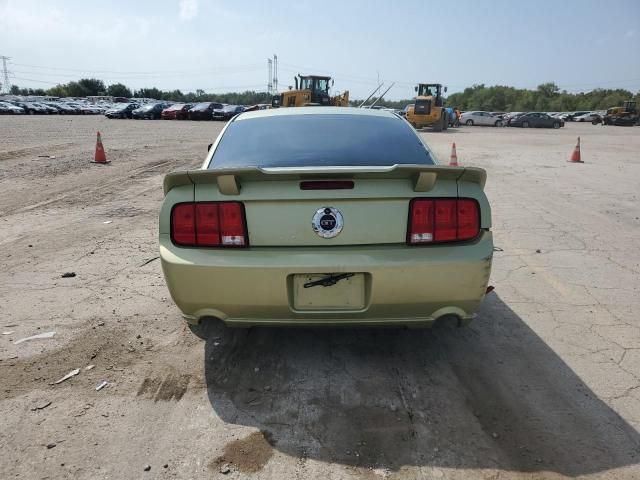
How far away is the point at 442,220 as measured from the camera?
274 centimetres

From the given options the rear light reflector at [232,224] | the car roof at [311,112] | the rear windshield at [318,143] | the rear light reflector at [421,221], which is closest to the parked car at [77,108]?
the car roof at [311,112]

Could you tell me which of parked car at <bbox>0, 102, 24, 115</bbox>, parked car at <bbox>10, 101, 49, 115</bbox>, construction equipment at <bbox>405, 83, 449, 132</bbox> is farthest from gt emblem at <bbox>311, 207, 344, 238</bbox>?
parked car at <bbox>10, 101, 49, 115</bbox>

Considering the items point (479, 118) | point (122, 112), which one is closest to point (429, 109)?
point (479, 118)

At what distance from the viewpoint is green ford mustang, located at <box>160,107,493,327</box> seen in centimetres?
265

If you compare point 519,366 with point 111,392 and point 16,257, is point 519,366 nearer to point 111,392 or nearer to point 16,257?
point 111,392

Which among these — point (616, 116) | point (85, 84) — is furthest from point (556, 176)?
point (85, 84)

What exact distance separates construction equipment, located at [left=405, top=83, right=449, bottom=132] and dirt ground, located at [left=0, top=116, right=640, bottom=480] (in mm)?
27993

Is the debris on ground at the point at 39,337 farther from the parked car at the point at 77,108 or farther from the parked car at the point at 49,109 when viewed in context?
the parked car at the point at 77,108

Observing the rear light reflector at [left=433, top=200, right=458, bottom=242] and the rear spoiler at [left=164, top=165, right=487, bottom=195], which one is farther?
the rear light reflector at [left=433, top=200, right=458, bottom=242]

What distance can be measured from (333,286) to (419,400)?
32.7 inches

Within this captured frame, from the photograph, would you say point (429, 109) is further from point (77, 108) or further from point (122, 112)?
point (77, 108)

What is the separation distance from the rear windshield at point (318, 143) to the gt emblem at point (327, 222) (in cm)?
61

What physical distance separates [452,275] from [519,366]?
96cm

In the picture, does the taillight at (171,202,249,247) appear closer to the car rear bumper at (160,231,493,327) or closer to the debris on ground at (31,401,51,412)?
the car rear bumper at (160,231,493,327)
